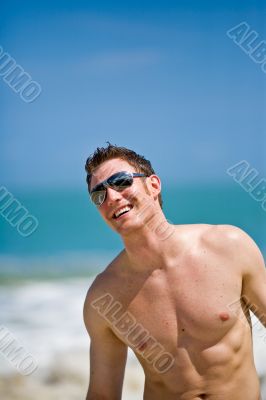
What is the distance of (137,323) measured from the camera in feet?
8.42

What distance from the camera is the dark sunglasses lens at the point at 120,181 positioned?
2.50 m

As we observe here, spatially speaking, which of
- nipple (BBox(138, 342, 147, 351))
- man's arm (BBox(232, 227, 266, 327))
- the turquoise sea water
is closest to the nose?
man's arm (BBox(232, 227, 266, 327))

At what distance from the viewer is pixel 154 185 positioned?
8.67ft

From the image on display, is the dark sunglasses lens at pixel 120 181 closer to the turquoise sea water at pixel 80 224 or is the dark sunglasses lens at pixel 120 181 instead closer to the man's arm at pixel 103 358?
the man's arm at pixel 103 358

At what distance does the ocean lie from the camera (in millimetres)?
6035

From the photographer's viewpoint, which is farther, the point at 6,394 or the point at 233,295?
the point at 6,394

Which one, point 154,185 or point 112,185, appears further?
point 154,185

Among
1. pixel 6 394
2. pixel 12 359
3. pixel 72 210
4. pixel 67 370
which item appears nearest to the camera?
pixel 6 394

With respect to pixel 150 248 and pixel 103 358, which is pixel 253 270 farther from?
pixel 103 358

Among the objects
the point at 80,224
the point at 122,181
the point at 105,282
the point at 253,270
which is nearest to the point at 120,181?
the point at 122,181

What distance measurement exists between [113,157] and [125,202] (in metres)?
0.24

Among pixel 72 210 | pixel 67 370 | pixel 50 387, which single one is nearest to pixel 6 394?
pixel 50 387

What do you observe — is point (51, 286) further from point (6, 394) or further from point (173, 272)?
point (173, 272)

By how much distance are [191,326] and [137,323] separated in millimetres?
214
